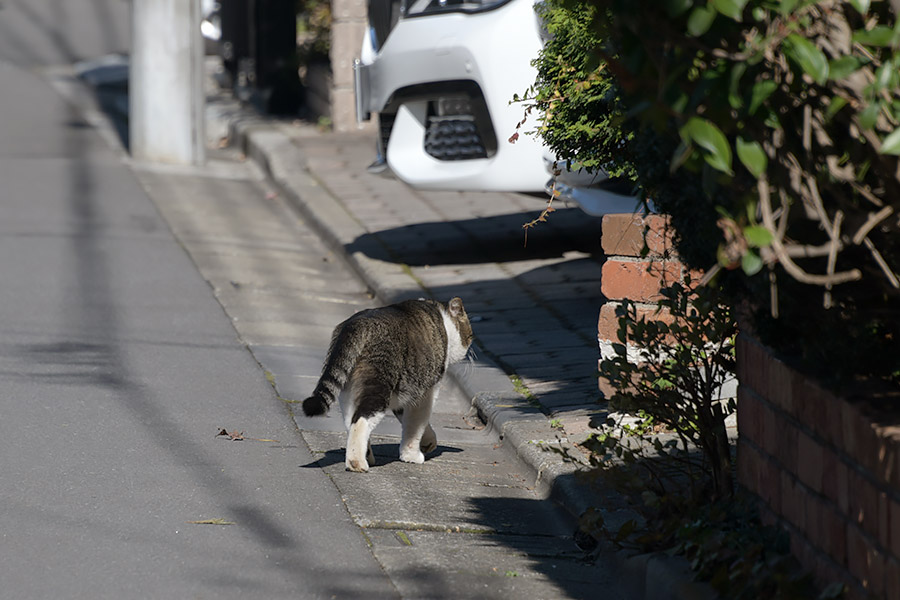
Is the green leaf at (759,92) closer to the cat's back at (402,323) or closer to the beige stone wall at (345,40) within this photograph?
the cat's back at (402,323)

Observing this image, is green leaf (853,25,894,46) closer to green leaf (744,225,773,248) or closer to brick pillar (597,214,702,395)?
green leaf (744,225,773,248)

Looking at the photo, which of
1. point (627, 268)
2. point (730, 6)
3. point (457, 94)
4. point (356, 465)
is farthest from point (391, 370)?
point (457, 94)

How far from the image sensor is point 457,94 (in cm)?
849

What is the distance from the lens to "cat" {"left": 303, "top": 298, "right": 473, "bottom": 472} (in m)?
5.08

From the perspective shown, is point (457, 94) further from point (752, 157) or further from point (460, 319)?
point (752, 157)

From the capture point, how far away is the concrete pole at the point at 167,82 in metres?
13.6

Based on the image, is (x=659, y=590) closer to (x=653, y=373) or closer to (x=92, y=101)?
(x=653, y=373)

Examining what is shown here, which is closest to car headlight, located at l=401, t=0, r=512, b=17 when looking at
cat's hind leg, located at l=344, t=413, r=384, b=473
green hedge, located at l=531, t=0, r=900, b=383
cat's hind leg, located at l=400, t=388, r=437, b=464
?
cat's hind leg, located at l=400, t=388, r=437, b=464

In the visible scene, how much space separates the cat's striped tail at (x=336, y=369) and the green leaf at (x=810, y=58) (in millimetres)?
2912

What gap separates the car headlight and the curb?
5.97ft

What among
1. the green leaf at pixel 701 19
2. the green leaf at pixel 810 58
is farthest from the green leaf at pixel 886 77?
the green leaf at pixel 701 19

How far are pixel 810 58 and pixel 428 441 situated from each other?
11.7 feet

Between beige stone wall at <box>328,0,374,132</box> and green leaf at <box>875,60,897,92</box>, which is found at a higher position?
green leaf at <box>875,60,897,92</box>

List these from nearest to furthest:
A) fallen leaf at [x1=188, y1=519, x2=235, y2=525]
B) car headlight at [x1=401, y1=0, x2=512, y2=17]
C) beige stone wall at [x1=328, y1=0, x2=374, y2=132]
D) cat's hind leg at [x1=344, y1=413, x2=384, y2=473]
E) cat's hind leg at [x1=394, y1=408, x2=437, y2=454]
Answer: fallen leaf at [x1=188, y1=519, x2=235, y2=525] < cat's hind leg at [x1=344, y1=413, x2=384, y2=473] < cat's hind leg at [x1=394, y1=408, x2=437, y2=454] < car headlight at [x1=401, y1=0, x2=512, y2=17] < beige stone wall at [x1=328, y1=0, x2=374, y2=132]
